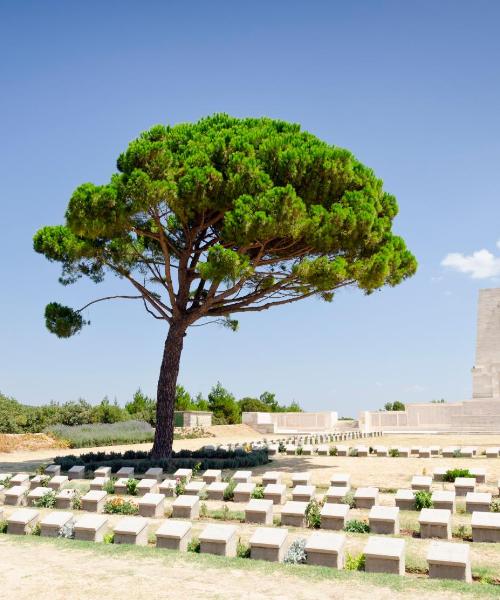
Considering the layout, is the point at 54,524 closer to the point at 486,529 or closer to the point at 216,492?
the point at 216,492

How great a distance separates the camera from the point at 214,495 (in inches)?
432

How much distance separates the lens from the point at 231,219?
14.5 meters

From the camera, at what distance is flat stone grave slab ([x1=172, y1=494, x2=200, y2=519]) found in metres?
9.22

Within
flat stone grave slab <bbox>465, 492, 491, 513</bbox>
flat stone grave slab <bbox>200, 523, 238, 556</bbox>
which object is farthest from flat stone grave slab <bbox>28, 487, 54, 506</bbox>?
flat stone grave slab <bbox>465, 492, 491, 513</bbox>

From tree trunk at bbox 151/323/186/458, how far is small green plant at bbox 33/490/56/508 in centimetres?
611

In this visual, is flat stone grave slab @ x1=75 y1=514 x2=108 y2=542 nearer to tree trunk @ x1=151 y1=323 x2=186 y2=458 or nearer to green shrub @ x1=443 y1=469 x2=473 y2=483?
green shrub @ x1=443 y1=469 x2=473 y2=483

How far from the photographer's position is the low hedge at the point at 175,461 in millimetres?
15477

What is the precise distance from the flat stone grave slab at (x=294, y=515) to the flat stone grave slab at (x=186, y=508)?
1.43 m

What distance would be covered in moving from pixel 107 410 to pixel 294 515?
25.4 m

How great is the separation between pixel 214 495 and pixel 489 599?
6362mm

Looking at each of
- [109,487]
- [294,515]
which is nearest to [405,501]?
[294,515]

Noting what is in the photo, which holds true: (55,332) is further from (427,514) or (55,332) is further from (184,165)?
(427,514)

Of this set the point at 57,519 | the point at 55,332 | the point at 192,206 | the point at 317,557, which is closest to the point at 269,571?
the point at 317,557

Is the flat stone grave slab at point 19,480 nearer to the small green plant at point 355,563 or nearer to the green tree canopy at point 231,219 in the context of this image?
the green tree canopy at point 231,219
